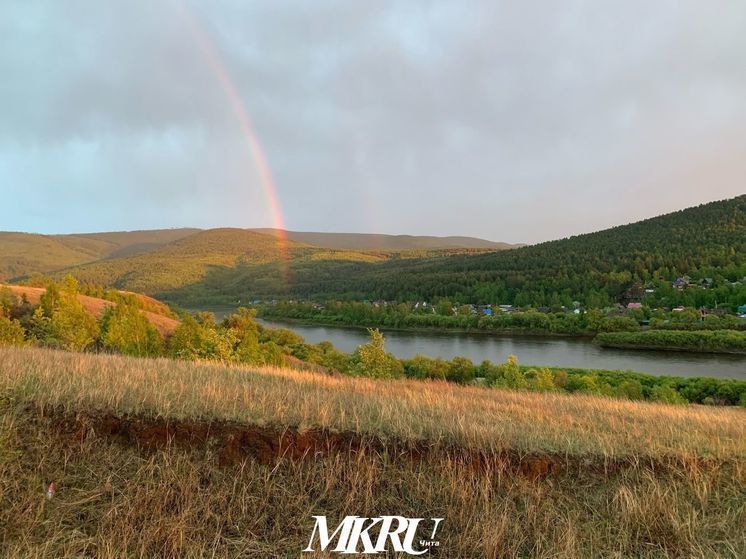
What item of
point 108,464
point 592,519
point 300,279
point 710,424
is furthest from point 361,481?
point 300,279

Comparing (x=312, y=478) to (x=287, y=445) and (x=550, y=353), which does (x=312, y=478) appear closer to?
(x=287, y=445)

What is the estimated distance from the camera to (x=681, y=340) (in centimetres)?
5816

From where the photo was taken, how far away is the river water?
156 ft

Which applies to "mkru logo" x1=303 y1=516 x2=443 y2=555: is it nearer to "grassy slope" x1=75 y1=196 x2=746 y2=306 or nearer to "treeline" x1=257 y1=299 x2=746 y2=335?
"treeline" x1=257 y1=299 x2=746 y2=335

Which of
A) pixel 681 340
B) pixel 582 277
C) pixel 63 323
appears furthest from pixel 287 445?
pixel 582 277

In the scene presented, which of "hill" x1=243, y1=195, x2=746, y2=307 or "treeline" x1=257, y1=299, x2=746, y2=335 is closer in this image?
"treeline" x1=257, y1=299, x2=746, y2=335

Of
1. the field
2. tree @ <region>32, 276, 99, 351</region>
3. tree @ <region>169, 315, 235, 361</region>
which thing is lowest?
tree @ <region>169, 315, 235, 361</region>

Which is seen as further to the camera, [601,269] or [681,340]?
[601,269]

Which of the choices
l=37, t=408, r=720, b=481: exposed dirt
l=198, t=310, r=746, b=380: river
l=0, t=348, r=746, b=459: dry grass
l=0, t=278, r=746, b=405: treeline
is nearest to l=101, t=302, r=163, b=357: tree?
l=0, t=278, r=746, b=405: treeline

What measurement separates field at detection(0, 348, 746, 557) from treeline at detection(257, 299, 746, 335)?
245 feet

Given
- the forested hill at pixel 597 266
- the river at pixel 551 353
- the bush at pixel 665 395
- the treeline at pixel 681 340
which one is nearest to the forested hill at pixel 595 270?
the forested hill at pixel 597 266

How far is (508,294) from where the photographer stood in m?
110

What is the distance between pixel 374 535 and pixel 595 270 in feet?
398

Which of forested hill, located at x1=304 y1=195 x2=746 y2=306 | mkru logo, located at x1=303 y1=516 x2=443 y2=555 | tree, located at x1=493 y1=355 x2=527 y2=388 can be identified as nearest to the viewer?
mkru logo, located at x1=303 y1=516 x2=443 y2=555
